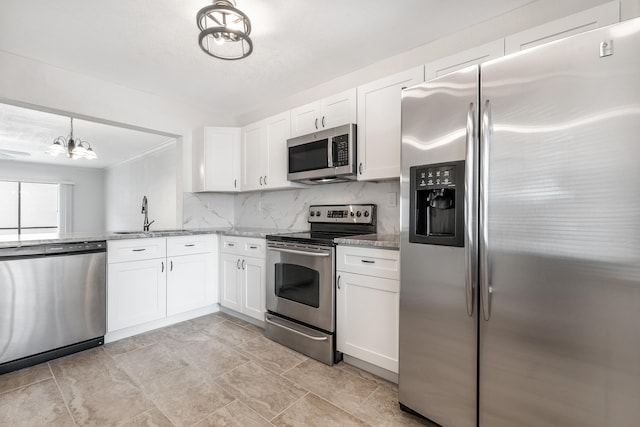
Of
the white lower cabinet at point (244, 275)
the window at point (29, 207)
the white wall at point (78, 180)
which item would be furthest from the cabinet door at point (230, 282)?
the window at point (29, 207)

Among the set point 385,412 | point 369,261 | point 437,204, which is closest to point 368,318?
point 369,261

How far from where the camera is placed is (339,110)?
2568 mm

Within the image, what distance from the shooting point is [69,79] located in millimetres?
2670

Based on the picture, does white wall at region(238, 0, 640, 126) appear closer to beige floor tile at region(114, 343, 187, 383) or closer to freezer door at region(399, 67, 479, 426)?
freezer door at region(399, 67, 479, 426)

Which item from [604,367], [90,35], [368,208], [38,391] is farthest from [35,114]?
[604,367]

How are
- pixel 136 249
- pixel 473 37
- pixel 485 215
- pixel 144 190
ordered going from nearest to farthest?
pixel 485 215 → pixel 473 37 → pixel 136 249 → pixel 144 190

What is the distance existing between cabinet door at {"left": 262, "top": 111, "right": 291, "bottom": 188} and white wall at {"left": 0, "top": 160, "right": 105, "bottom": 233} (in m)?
7.09

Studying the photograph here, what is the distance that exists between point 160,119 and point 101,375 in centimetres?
256

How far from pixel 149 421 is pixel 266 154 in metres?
2.43

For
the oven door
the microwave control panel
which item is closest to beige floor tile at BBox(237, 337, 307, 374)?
the oven door

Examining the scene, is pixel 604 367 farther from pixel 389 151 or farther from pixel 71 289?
pixel 71 289

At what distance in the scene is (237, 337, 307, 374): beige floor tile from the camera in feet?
7.13

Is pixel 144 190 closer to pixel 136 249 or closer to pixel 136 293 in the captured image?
pixel 136 249

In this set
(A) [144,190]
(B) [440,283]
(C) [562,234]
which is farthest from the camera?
(A) [144,190]
